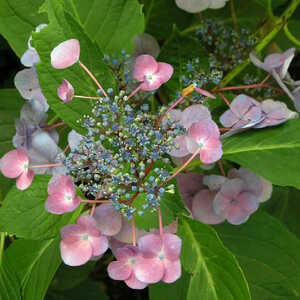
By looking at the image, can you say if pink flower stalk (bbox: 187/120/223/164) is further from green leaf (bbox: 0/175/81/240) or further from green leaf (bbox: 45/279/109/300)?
green leaf (bbox: 45/279/109/300)

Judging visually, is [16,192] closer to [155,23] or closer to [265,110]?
[265,110]

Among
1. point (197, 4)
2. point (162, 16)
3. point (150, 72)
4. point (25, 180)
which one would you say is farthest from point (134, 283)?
point (162, 16)

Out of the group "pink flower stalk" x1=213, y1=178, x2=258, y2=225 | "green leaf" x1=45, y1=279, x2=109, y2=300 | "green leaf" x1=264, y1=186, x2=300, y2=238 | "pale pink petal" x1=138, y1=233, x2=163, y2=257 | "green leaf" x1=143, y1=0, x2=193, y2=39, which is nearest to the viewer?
"pale pink petal" x1=138, y1=233, x2=163, y2=257

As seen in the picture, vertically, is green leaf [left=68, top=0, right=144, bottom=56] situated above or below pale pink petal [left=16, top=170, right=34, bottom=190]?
above

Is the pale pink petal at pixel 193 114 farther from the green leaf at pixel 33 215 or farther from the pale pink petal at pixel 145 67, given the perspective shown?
the green leaf at pixel 33 215

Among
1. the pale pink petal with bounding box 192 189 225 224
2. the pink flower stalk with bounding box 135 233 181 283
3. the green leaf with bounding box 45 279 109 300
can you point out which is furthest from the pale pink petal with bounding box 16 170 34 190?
the green leaf with bounding box 45 279 109 300

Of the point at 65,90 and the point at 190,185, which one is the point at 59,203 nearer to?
the point at 65,90
